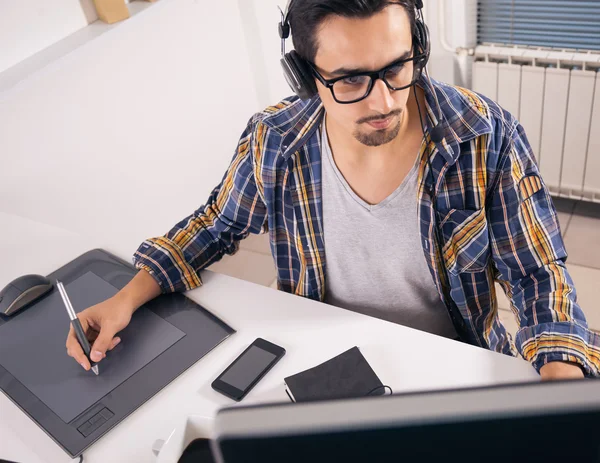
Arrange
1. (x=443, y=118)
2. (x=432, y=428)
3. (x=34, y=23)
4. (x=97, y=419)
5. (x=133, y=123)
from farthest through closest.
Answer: (x=133, y=123)
(x=34, y=23)
(x=443, y=118)
(x=97, y=419)
(x=432, y=428)

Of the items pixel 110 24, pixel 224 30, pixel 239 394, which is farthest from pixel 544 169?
pixel 239 394

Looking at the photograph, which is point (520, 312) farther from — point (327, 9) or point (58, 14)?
point (58, 14)

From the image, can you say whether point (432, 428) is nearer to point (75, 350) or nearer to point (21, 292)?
point (75, 350)

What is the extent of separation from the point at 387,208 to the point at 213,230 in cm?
39

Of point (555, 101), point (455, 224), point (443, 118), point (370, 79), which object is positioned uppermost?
point (370, 79)

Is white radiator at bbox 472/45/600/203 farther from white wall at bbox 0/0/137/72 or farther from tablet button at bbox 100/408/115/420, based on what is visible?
tablet button at bbox 100/408/115/420

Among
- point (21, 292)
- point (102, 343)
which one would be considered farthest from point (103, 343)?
point (21, 292)

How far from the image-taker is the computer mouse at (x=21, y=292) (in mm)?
1248

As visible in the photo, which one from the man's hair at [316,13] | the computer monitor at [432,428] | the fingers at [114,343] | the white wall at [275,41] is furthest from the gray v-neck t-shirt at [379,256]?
the white wall at [275,41]

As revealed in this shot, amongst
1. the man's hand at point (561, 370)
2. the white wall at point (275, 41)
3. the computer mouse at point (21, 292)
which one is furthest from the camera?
the white wall at point (275, 41)

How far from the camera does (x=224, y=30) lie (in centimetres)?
222

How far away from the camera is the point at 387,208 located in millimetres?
1193

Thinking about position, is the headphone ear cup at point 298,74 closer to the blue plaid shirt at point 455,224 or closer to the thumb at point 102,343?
the blue plaid shirt at point 455,224

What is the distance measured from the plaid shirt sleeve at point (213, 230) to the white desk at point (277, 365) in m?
0.06
